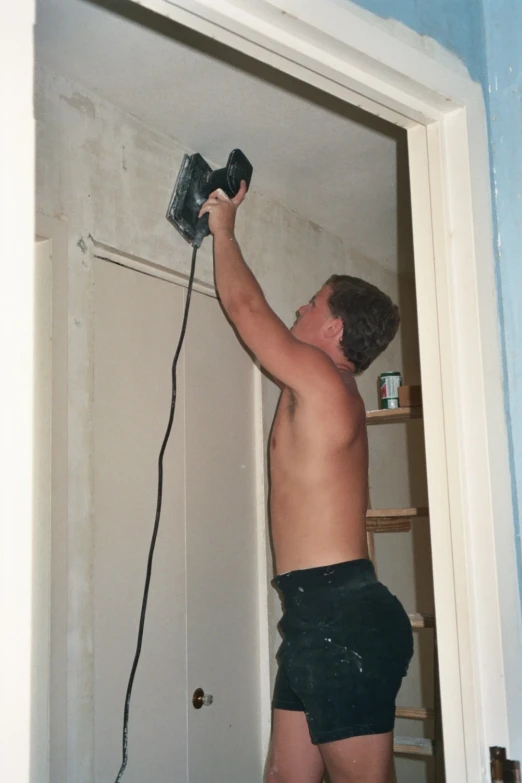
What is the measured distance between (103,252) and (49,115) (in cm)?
38

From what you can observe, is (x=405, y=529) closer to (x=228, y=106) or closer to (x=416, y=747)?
(x=416, y=747)

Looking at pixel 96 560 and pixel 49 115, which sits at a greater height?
pixel 49 115

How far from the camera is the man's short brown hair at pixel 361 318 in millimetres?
2213

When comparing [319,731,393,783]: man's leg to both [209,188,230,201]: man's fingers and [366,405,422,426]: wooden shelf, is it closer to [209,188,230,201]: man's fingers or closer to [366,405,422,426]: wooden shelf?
[366,405,422,426]: wooden shelf

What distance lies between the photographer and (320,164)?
2795 mm

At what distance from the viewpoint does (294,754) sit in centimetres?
194

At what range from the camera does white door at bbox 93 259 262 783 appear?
82.1 inches

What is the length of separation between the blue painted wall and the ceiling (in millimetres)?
883

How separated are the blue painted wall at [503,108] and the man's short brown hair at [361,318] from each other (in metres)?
0.88

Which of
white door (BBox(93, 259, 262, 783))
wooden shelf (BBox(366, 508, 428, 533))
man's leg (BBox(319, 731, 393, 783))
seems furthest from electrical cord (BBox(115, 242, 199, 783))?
wooden shelf (BBox(366, 508, 428, 533))

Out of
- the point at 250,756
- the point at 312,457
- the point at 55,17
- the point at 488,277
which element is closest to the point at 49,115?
the point at 55,17

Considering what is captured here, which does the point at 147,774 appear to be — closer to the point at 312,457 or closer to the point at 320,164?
the point at 312,457

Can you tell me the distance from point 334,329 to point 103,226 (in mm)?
703

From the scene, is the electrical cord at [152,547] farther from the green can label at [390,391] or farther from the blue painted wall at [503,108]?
the blue painted wall at [503,108]
